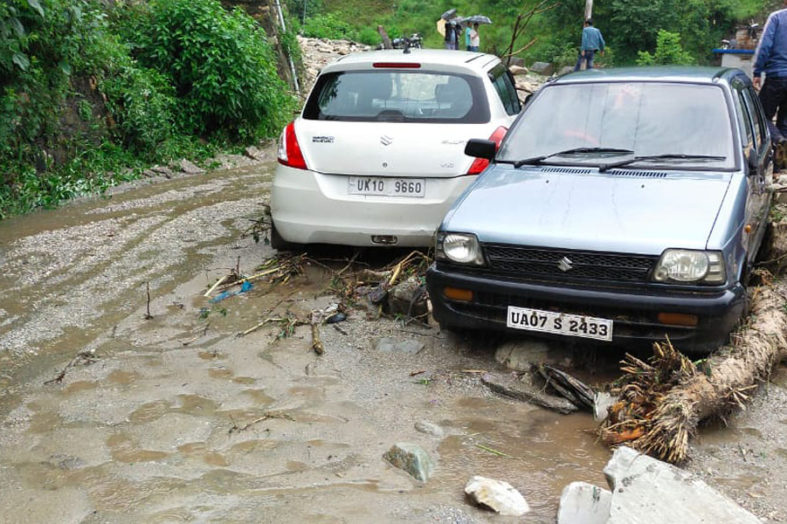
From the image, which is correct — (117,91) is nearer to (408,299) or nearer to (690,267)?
(408,299)

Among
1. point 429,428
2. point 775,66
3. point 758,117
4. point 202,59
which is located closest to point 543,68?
point 202,59

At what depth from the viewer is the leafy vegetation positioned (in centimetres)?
869

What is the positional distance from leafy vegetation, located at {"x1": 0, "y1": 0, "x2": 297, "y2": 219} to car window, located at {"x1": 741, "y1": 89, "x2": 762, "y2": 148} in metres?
6.09

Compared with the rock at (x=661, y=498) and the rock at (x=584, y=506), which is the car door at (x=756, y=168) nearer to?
the rock at (x=661, y=498)

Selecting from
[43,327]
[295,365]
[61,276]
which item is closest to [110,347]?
[43,327]

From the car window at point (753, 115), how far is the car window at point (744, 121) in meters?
0.08

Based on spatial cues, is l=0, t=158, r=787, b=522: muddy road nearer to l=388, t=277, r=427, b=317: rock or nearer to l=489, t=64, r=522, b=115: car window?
l=388, t=277, r=427, b=317: rock

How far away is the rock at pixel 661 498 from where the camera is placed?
9.73ft

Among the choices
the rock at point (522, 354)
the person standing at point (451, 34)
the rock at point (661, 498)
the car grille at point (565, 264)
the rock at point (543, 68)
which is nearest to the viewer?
the rock at point (661, 498)

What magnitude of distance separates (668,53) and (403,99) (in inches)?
1058

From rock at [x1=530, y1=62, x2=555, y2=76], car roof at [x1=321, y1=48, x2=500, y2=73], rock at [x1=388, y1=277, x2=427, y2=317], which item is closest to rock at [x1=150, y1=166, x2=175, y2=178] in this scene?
car roof at [x1=321, y1=48, x2=500, y2=73]

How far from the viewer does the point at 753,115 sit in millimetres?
5844

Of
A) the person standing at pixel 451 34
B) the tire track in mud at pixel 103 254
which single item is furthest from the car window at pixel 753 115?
the person standing at pixel 451 34

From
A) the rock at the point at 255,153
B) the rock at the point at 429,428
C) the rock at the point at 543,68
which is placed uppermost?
the rock at the point at 429,428
